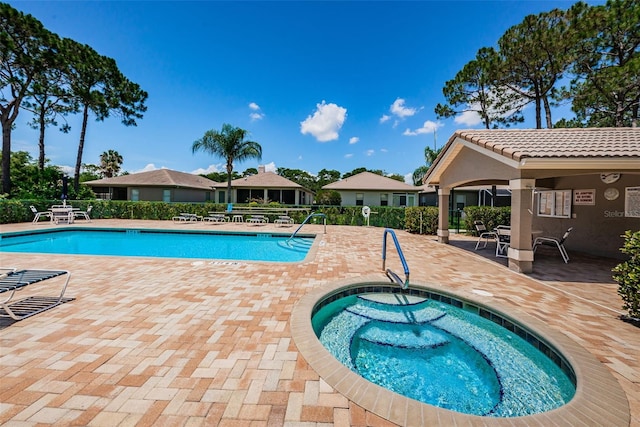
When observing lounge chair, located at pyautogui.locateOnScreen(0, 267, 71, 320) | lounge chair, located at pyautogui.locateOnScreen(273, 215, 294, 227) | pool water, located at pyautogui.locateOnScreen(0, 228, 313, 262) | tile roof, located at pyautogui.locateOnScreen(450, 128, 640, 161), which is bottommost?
pool water, located at pyautogui.locateOnScreen(0, 228, 313, 262)

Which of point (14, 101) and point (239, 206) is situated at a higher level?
point (14, 101)

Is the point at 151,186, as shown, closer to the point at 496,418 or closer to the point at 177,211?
the point at 177,211

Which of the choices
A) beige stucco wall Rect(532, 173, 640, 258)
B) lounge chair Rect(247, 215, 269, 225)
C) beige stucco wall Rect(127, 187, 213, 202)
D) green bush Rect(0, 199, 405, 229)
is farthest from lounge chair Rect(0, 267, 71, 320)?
beige stucco wall Rect(127, 187, 213, 202)

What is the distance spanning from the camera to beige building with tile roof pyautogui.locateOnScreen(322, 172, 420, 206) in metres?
26.7

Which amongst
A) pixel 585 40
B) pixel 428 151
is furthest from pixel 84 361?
pixel 428 151

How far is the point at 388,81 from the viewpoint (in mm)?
24766

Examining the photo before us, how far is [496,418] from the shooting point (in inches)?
89.8

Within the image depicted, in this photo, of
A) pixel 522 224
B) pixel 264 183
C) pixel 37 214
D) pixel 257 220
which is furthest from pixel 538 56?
pixel 37 214

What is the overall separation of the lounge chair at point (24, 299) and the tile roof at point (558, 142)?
10.2 m

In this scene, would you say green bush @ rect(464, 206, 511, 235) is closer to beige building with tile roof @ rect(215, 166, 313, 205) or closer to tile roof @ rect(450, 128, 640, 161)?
tile roof @ rect(450, 128, 640, 161)

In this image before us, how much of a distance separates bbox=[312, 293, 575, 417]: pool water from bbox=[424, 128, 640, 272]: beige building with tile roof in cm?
427

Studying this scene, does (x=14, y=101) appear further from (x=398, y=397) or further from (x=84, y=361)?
(x=398, y=397)

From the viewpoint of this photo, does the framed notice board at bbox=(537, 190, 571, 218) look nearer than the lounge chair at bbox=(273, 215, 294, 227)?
Yes

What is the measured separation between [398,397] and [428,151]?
134 ft
